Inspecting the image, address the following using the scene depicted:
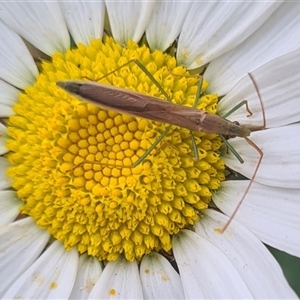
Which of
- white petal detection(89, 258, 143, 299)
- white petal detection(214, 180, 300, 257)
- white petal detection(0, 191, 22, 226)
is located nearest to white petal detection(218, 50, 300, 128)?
white petal detection(214, 180, 300, 257)

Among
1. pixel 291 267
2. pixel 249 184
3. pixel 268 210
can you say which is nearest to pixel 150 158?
pixel 249 184

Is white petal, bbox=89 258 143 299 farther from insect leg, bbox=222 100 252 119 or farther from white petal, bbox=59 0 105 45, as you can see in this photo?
white petal, bbox=59 0 105 45

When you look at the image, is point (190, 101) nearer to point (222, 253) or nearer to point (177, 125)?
point (177, 125)

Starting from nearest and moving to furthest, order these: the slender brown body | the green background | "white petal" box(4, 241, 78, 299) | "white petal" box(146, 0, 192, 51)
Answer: the slender brown body
"white petal" box(146, 0, 192, 51)
"white petal" box(4, 241, 78, 299)
the green background

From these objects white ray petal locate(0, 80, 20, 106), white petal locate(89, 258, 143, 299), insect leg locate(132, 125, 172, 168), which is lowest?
white petal locate(89, 258, 143, 299)

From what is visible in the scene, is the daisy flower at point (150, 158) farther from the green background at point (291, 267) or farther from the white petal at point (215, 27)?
the green background at point (291, 267)

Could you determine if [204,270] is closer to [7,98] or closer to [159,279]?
[159,279]

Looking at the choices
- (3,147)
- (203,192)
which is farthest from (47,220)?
(203,192)
